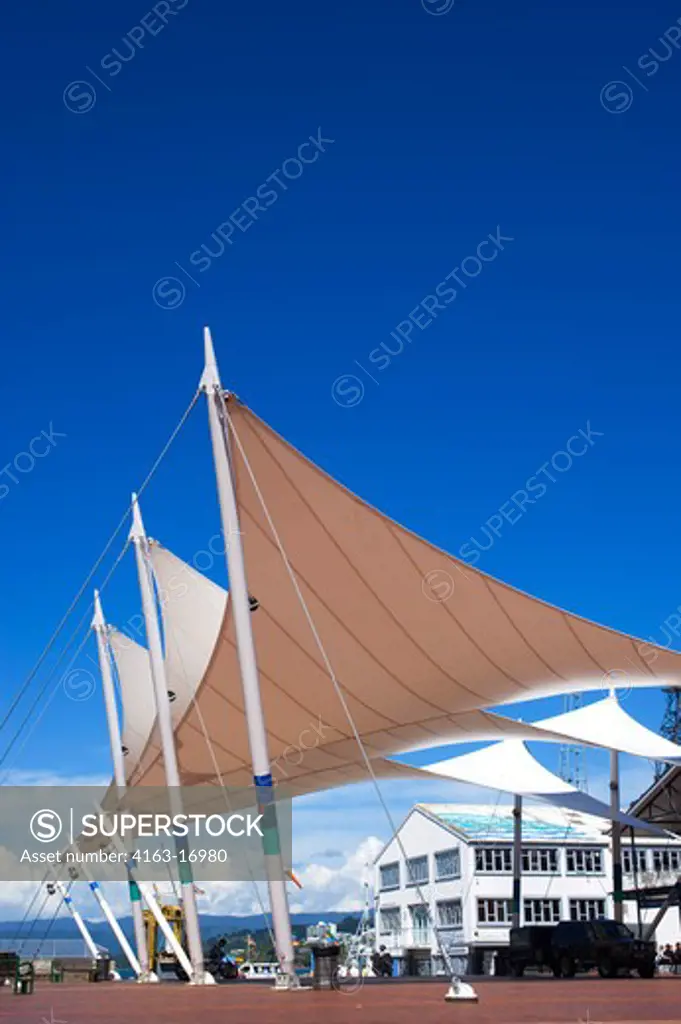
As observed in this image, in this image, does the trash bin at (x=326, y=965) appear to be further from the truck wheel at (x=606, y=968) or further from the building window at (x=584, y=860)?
the building window at (x=584, y=860)

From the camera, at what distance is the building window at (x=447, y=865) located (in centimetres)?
5953

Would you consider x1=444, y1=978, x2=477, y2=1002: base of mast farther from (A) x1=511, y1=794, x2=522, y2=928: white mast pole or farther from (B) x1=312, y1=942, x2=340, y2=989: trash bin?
(A) x1=511, y1=794, x2=522, y2=928: white mast pole

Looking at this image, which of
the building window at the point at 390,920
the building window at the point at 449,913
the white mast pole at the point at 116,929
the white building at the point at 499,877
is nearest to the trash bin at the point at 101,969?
the white mast pole at the point at 116,929

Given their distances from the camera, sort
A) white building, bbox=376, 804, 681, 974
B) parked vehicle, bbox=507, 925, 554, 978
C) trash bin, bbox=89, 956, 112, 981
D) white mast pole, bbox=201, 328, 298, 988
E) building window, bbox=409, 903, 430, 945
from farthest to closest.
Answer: building window, bbox=409, 903, 430, 945
white building, bbox=376, 804, 681, 974
trash bin, bbox=89, 956, 112, 981
parked vehicle, bbox=507, 925, 554, 978
white mast pole, bbox=201, 328, 298, 988

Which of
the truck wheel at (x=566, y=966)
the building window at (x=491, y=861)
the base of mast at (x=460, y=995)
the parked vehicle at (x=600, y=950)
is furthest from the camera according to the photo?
the building window at (x=491, y=861)

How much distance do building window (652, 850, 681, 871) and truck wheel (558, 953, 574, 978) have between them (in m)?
36.2

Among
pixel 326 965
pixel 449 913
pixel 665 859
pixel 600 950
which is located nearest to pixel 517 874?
pixel 600 950

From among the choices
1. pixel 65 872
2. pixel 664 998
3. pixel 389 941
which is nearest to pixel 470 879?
pixel 389 941

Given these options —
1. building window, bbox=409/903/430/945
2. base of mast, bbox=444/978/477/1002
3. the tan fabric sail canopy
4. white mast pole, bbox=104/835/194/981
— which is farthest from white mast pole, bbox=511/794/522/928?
building window, bbox=409/903/430/945

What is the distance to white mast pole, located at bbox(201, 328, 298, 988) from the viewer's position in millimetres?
16891

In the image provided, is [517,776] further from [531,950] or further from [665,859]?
[665,859]

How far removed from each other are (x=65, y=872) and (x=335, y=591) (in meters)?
23.1

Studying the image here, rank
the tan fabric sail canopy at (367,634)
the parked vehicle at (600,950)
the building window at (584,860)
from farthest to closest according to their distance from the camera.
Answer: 1. the building window at (584,860)
2. the parked vehicle at (600,950)
3. the tan fabric sail canopy at (367,634)

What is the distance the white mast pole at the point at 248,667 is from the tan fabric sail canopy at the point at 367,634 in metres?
0.41
